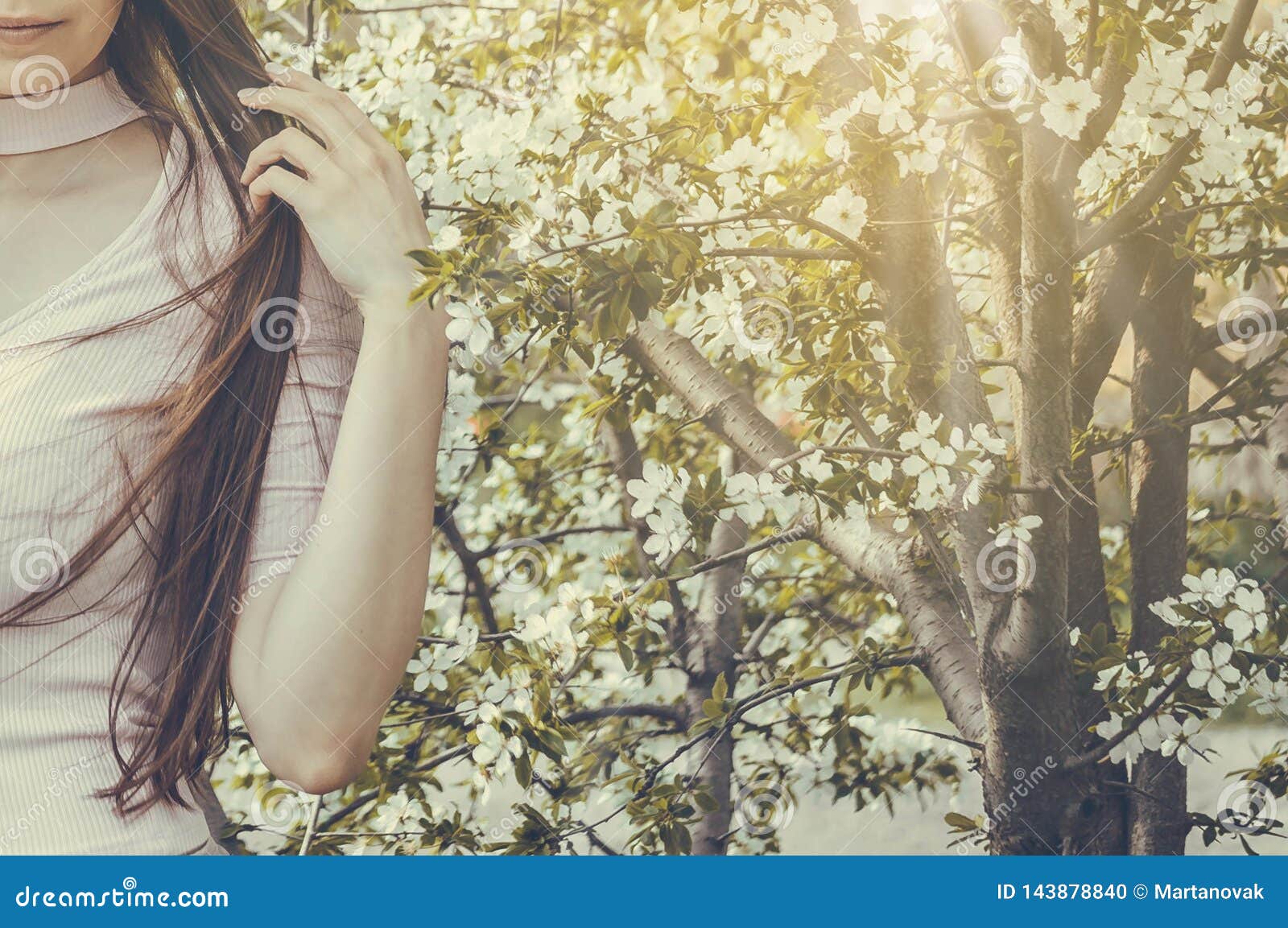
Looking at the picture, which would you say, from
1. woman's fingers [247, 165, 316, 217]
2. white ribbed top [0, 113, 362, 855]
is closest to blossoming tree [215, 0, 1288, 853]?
woman's fingers [247, 165, 316, 217]

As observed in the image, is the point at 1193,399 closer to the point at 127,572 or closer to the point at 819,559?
the point at 819,559

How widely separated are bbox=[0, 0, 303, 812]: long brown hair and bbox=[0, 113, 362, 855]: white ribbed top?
0.5 inches

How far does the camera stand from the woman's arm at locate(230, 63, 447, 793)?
93 centimetres

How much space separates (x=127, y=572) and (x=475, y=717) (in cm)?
54

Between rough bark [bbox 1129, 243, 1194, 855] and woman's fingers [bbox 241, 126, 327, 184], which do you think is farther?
rough bark [bbox 1129, 243, 1194, 855]

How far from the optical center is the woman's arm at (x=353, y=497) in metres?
0.93

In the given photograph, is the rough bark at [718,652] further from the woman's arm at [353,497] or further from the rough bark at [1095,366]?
the woman's arm at [353,497]

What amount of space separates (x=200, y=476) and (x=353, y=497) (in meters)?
0.18

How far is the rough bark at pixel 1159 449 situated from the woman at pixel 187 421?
3.44 feet

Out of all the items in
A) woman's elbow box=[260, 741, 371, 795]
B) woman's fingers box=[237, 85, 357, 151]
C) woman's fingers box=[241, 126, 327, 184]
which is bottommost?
woman's elbow box=[260, 741, 371, 795]

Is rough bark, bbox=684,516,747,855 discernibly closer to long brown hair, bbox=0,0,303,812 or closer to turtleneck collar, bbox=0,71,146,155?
long brown hair, bbox=0,0,303,812

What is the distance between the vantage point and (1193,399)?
164cm

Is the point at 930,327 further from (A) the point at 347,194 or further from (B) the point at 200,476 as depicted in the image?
(B) the point at 200,476
